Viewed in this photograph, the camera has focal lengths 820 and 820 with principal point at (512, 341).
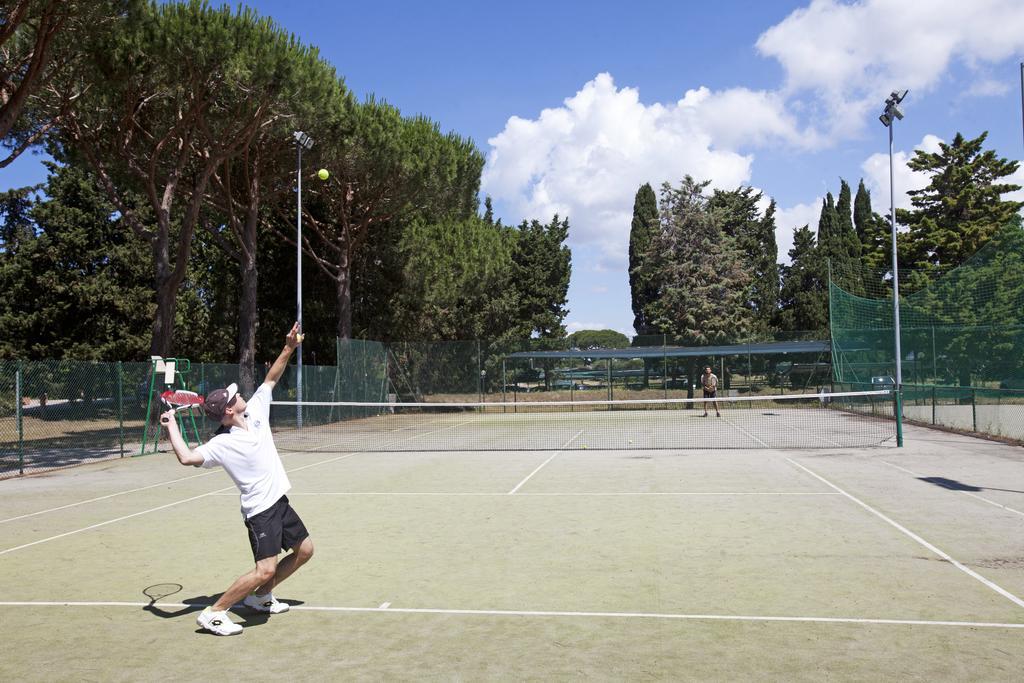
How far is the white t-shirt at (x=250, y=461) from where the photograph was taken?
17.0ft

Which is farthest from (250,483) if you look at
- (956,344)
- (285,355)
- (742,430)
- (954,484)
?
(956,344)

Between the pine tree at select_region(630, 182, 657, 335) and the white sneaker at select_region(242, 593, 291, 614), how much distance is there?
184 feet

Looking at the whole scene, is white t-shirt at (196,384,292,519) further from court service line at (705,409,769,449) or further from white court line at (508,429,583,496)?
court service line at (705,409,769,449)

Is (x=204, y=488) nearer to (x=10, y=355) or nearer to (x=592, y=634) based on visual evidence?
(x=592, y=634)

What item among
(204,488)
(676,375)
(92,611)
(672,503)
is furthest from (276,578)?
(676,375)

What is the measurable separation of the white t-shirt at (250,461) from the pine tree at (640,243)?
5625 cm

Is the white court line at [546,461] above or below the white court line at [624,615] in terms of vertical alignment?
above

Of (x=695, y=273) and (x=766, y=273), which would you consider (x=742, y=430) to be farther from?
(x=766, y=273)

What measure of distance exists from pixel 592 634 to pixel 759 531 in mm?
3701

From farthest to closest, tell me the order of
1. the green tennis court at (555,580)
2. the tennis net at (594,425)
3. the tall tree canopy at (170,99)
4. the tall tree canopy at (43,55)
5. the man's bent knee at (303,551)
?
the tall tree canopy at (170,99), the tennis net at (594,425), the tall tree canopy at (43,55), the man's bent knee at (303,551), the green tennis court at (555,580)

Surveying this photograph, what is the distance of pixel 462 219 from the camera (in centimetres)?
3397

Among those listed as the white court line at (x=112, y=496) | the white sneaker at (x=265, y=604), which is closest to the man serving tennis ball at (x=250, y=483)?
the white sneaker at (x=265, y=604)

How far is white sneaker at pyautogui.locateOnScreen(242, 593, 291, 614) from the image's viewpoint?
225 inches

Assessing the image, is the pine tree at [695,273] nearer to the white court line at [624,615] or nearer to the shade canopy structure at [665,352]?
the shade canopy structure at [665,352]
